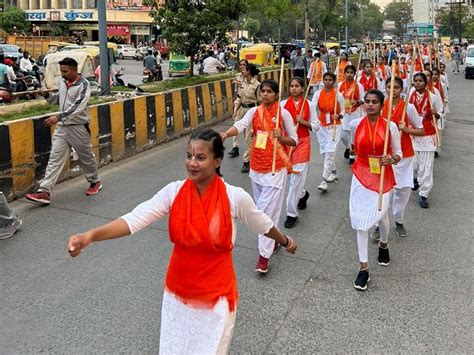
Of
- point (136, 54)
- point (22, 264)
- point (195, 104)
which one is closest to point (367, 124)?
point (22, 264)

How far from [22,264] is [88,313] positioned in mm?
1247

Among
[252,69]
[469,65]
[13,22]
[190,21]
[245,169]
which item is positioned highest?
[13,22]

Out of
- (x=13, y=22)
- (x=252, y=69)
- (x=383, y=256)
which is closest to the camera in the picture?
(x=383, y=256)

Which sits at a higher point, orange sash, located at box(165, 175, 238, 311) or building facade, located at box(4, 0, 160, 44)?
building facade, located at box(4, 0, 160, 44)

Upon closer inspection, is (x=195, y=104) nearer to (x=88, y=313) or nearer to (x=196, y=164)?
(x=88, y=313)

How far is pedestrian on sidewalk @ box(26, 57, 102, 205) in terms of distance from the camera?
6727 mm

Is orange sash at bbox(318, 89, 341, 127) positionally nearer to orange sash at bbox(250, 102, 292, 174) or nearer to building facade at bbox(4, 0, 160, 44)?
orange sash at bbox(250, 102, 292, 174)

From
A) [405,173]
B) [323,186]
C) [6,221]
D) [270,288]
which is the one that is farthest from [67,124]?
[405,173]

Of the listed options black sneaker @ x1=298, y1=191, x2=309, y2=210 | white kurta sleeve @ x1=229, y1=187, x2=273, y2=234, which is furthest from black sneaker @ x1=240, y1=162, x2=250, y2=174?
white kurta sleeve @ x1=229, y1=187, x2=273, y2=234

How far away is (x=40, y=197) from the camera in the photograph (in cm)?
671

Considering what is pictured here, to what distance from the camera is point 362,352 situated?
3693 millimetres

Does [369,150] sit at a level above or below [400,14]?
below

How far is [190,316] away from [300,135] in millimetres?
3889

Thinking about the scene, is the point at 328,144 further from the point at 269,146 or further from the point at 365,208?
the point at 365,208
